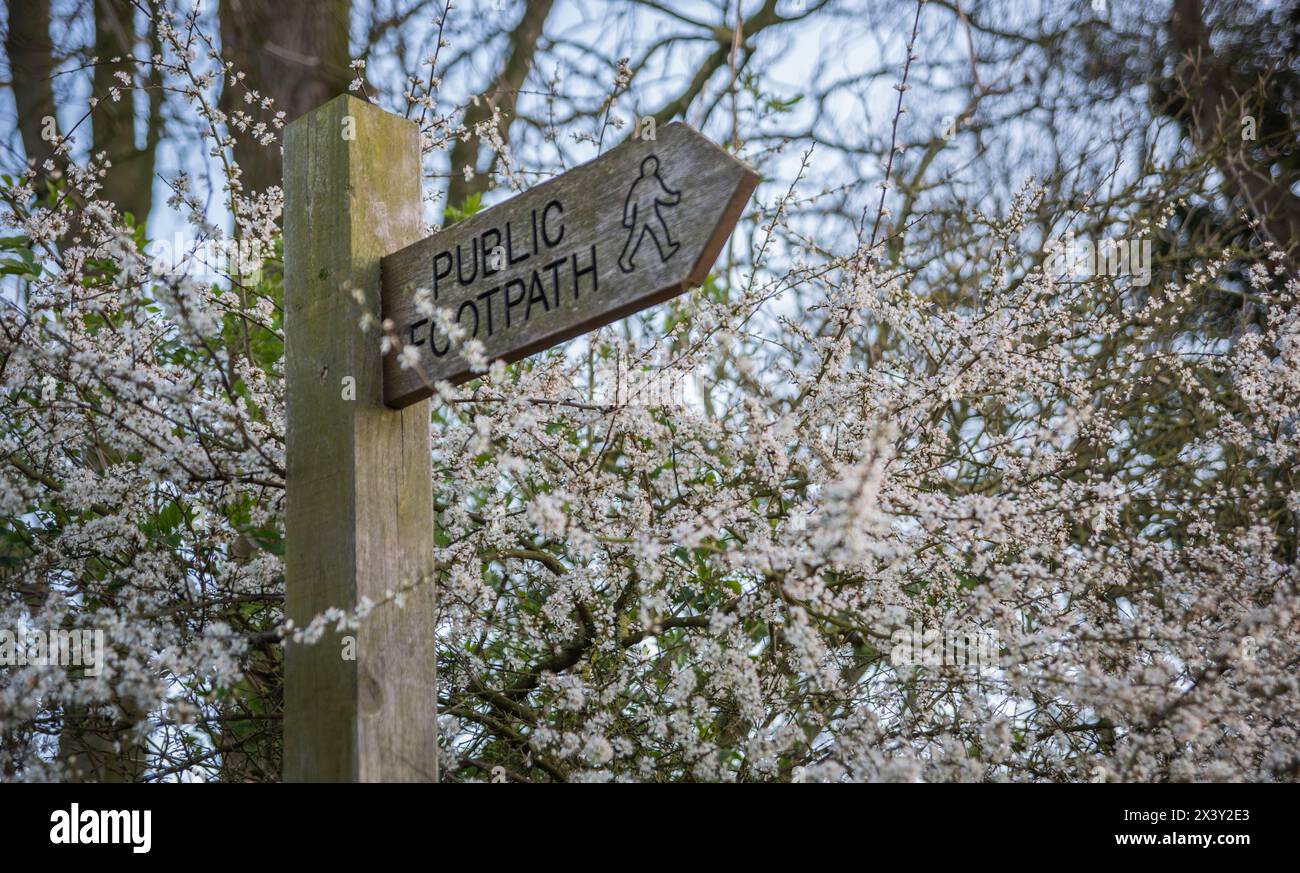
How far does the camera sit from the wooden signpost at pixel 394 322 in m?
1.67

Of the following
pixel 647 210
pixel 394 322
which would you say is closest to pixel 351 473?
pixel 394 322

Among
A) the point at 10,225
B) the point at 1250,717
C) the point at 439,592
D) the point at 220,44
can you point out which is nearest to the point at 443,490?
the point at 439,592

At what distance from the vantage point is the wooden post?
1.79 m

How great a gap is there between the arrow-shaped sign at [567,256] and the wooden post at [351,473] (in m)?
0.07

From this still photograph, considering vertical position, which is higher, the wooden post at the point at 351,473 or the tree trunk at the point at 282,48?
the tree trunk at the point at 282,48

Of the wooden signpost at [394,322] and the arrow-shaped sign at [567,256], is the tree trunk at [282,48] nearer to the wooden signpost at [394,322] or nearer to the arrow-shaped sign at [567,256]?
the wooden signpost at [394,322]

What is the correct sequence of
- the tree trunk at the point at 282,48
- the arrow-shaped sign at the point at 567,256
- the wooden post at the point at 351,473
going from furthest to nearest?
the tree trunk at the point at 282,48 → the wooden post at the point at 351,473 → the arrow-shaped sign at the point at 567,256

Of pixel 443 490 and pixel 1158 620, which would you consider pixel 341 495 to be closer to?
pixel 443 490

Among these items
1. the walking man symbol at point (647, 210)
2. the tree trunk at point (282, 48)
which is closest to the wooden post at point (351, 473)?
the walking man symbol at point (647, 210)

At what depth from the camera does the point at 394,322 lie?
6.37ft
